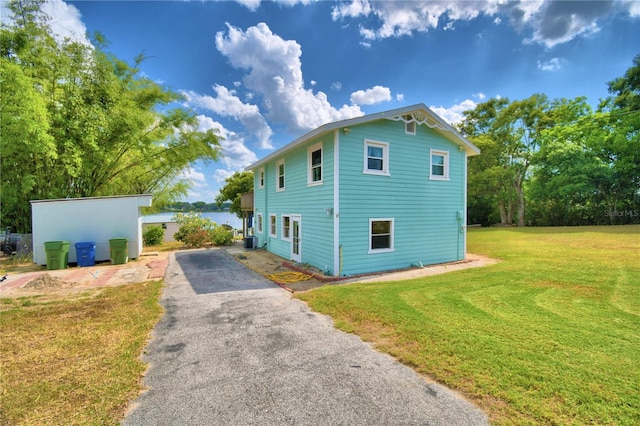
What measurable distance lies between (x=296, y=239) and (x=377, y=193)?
375 centimetres

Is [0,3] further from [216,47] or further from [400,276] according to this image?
[400,276]

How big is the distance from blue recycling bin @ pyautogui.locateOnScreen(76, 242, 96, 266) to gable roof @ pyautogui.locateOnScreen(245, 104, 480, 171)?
297 inches

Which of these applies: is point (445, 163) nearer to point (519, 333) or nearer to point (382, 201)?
point (382, 201)

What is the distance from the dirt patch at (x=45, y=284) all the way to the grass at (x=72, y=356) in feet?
2.66

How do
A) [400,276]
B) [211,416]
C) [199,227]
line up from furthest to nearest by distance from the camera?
1. [199,227]
2. [400,276]
3. [211,416]

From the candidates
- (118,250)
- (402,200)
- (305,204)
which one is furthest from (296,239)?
(118,250)

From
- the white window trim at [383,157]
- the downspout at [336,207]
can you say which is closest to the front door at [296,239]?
the downspout at [336,207]

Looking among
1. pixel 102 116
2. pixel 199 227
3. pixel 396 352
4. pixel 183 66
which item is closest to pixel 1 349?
pixel 396 352

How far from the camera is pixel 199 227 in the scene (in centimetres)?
1645

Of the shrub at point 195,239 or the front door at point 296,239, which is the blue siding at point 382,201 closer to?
the front door at point 296,239

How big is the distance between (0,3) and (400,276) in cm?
1654

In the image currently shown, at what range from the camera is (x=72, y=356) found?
3508mm

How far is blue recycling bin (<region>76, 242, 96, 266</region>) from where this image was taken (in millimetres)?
9477

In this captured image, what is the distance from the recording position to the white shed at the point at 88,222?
9.49 m
